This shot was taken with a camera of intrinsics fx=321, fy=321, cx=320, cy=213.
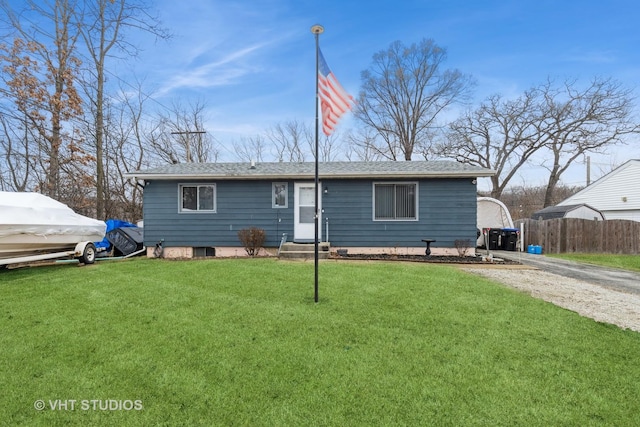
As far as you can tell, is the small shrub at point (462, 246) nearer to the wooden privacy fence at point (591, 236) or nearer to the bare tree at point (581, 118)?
the wooden privacy fence at point (591, 236)

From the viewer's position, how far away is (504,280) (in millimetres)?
6664

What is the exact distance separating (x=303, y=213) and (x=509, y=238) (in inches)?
357

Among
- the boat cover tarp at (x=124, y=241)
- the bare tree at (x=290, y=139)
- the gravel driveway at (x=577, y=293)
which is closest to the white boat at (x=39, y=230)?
the boat cover tarp at (x=124, y=241)

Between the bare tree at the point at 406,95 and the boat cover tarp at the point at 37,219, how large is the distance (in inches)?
887

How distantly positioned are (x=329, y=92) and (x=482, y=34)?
14506 millimetres

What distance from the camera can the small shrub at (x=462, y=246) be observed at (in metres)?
9.91

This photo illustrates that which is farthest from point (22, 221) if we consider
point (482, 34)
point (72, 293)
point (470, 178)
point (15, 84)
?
point (482, 34)

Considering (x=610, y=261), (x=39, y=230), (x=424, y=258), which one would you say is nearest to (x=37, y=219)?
(x=39, y=230)

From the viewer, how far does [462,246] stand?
993cm

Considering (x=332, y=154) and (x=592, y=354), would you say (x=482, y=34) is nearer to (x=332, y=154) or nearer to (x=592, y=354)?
(x=332, y=154)

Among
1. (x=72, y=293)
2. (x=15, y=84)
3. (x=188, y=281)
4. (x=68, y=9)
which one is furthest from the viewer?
(x=68, y=9)

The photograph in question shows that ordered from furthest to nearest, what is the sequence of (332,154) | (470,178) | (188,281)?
(332,154)
(470,178)
(188,281)

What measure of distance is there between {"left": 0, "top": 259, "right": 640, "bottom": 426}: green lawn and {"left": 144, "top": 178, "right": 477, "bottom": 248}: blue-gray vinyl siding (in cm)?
473

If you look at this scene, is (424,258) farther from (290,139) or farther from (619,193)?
(290,139)
